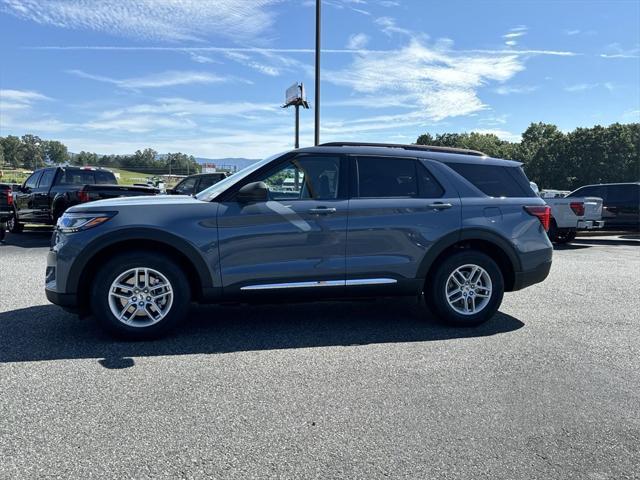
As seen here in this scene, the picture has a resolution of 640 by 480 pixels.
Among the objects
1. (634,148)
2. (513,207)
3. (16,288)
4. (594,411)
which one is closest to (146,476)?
(594,411)

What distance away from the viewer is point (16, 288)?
667 centimetres

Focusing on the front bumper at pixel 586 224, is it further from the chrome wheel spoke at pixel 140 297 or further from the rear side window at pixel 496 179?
the chrome wheel spoke at pixel 140 297

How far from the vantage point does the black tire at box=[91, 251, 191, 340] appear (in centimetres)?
442

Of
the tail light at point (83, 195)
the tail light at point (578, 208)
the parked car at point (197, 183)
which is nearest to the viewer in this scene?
the tail light at point (83, 195)

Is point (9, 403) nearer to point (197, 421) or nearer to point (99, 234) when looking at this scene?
point (197, 421)

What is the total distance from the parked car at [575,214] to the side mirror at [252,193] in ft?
35.3

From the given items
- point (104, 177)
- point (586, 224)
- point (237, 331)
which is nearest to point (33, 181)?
point (104, 177)

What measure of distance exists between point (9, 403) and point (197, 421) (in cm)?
128

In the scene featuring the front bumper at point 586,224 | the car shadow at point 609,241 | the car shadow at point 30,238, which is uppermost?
the front bumper at point 586,224

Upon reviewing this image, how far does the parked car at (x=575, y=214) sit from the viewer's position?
13.0 meters

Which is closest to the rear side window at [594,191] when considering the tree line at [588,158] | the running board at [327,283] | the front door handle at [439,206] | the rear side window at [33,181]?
the front door handle at [439,206]

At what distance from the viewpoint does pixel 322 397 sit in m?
3.43

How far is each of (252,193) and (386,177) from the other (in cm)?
139

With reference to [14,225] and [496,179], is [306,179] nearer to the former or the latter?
[496,179]
